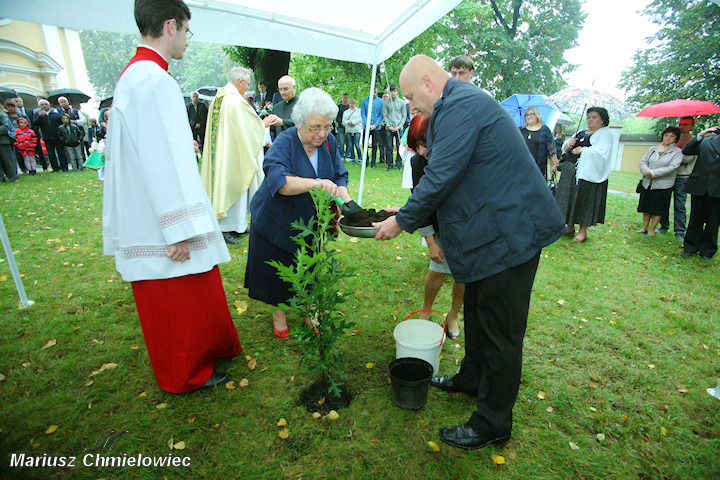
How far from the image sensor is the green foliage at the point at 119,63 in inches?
2452

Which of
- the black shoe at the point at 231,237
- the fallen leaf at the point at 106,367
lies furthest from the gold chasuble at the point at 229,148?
the fallen leaf at the point at 106,367

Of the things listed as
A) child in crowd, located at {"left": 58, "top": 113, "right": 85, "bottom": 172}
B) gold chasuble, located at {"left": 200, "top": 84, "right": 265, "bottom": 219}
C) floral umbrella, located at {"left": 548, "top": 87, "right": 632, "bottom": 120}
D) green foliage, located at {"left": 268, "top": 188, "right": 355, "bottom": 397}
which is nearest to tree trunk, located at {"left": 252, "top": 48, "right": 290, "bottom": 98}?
gold chasuble, located at {"left": 200, "top": 84, "right": 265, "bottom": 219}

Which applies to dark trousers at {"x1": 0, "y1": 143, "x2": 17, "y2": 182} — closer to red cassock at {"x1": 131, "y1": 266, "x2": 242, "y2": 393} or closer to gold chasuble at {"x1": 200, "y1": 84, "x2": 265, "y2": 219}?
gold chasuble at {"x1": 200, "y1": 84, "x2": 265, "y2": 219}

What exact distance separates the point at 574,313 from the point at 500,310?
2703 mm

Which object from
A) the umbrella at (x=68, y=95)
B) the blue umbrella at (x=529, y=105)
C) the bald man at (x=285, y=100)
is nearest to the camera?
the bald man at (x=285, y=100)

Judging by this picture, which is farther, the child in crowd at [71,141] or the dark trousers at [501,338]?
the child in crowd at [71,141]

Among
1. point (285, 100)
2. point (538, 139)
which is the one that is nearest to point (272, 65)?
point (285, 100)

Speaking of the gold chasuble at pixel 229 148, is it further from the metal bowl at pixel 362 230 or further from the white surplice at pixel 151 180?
the metal bowl at pixel 362 230

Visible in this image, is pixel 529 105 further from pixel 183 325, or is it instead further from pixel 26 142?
pixel 26 142

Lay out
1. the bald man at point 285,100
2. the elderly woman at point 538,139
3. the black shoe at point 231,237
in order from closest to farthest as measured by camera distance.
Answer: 1. the bald man at point 285,100
2. the black shoe at point 231,237
3. the elderly woman at point 538,139

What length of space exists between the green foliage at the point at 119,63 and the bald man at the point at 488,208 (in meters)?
69.6

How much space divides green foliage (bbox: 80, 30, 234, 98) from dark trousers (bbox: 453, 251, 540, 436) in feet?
230

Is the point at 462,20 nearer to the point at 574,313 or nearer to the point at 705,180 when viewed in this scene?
the point at 705,180

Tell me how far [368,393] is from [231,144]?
3859 mm
